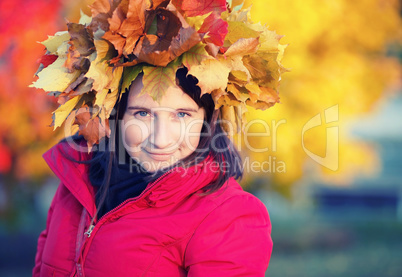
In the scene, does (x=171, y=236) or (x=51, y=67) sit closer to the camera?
(x=171, y=236)

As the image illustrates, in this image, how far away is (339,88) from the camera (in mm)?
5695

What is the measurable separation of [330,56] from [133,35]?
4544 mm

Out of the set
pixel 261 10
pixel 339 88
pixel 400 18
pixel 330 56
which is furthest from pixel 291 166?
pixel 400 18

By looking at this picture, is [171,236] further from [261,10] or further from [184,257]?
[261,10]

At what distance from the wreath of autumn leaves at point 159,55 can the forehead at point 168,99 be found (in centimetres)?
7

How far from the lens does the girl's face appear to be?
6.66 ft

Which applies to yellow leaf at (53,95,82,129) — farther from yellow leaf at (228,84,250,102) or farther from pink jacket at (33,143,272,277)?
yellow leaf at (228,84,250,102)

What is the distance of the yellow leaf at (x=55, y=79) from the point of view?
2.03m

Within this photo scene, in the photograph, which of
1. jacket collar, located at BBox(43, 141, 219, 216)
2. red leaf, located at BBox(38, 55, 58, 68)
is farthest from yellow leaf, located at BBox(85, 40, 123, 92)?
jacket collar, located at BBox(43, 141, 219, 216)

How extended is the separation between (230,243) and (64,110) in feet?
3.03

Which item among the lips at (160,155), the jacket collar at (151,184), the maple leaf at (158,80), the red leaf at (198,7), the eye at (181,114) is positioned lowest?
the jacket collar at (151,184)

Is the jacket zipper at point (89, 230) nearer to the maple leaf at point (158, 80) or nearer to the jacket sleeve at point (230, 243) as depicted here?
the jacket sleeve at point (230, 243)
